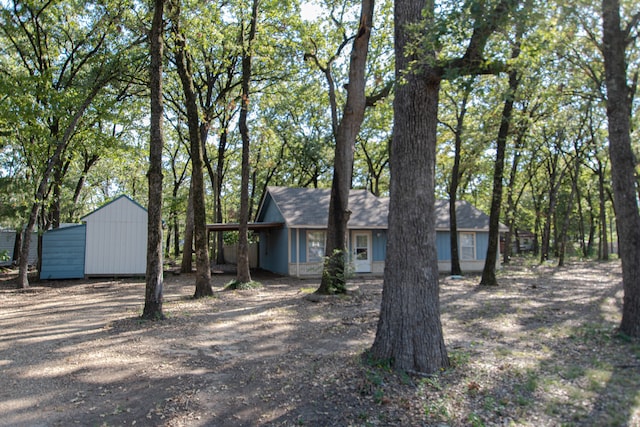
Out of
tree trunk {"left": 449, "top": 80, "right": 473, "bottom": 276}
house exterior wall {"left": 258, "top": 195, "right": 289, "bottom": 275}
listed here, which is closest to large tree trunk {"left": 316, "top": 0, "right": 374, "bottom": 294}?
tree trunk {"left": 449, "top": 80, "right": 473, "bottom": 276}

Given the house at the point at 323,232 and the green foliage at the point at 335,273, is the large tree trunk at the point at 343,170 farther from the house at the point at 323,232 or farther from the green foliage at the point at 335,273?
the house at the point at 323,232

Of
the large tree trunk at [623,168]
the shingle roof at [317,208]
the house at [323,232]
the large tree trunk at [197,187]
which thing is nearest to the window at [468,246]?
the house at [323,232]

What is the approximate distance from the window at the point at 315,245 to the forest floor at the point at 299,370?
346 inches

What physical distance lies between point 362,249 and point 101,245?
11.7m

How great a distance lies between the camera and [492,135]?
15.7m

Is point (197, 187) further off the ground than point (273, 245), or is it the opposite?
point (197, 187)

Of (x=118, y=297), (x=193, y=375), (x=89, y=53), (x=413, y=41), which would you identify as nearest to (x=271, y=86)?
(x=89, y=53)

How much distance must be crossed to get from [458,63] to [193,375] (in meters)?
5.03

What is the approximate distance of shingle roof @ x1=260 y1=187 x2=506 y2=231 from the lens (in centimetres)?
1944

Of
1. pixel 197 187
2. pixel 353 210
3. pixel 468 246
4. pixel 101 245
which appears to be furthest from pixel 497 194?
pixel 101 245

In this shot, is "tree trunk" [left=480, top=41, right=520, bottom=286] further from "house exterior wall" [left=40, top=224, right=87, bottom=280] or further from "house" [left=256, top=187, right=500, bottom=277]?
"house exterior wall" [left=40, top=224, right=87, bottom=280]

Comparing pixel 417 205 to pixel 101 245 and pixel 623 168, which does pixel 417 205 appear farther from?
pixel 101 245

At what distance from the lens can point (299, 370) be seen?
17.9ft

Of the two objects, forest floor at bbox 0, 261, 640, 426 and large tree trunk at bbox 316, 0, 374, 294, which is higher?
large tree trunk at bbox 316, 0, 374, 294
